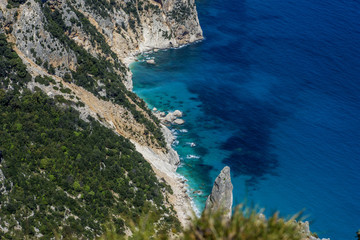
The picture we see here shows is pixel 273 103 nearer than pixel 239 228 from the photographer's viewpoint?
No

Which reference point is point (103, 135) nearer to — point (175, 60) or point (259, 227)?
point (259, 227)

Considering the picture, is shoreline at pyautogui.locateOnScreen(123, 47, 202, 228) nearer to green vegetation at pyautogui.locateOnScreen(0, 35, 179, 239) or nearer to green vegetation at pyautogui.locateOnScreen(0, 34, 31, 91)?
green vegetation at pyautogui.locateOnScreen(0, 35, 179, 239)

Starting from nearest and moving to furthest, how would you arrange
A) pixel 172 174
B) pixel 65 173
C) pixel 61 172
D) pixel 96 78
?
pixel 61 172 → pixel 65 173 → pixel 172 174 → pixel 96 78

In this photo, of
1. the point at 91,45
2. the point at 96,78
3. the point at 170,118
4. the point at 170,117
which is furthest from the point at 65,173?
the point at 91,45

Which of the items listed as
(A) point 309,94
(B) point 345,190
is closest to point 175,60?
(A) point 309,94

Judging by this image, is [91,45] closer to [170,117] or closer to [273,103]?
[170,117]

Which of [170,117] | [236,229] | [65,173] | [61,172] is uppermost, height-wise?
[236,229]

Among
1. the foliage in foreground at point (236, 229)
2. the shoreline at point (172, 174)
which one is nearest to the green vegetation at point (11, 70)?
the shoreline at point (172, 174)

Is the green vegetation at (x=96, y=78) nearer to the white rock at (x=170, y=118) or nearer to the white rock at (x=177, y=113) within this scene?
the white rock at (x=170, y=118)

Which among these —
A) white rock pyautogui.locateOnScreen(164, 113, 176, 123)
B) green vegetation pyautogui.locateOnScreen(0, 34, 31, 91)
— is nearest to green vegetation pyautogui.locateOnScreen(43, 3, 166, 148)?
white rock pyautogui.locateOnScreen(164, 113, 176, 123)
